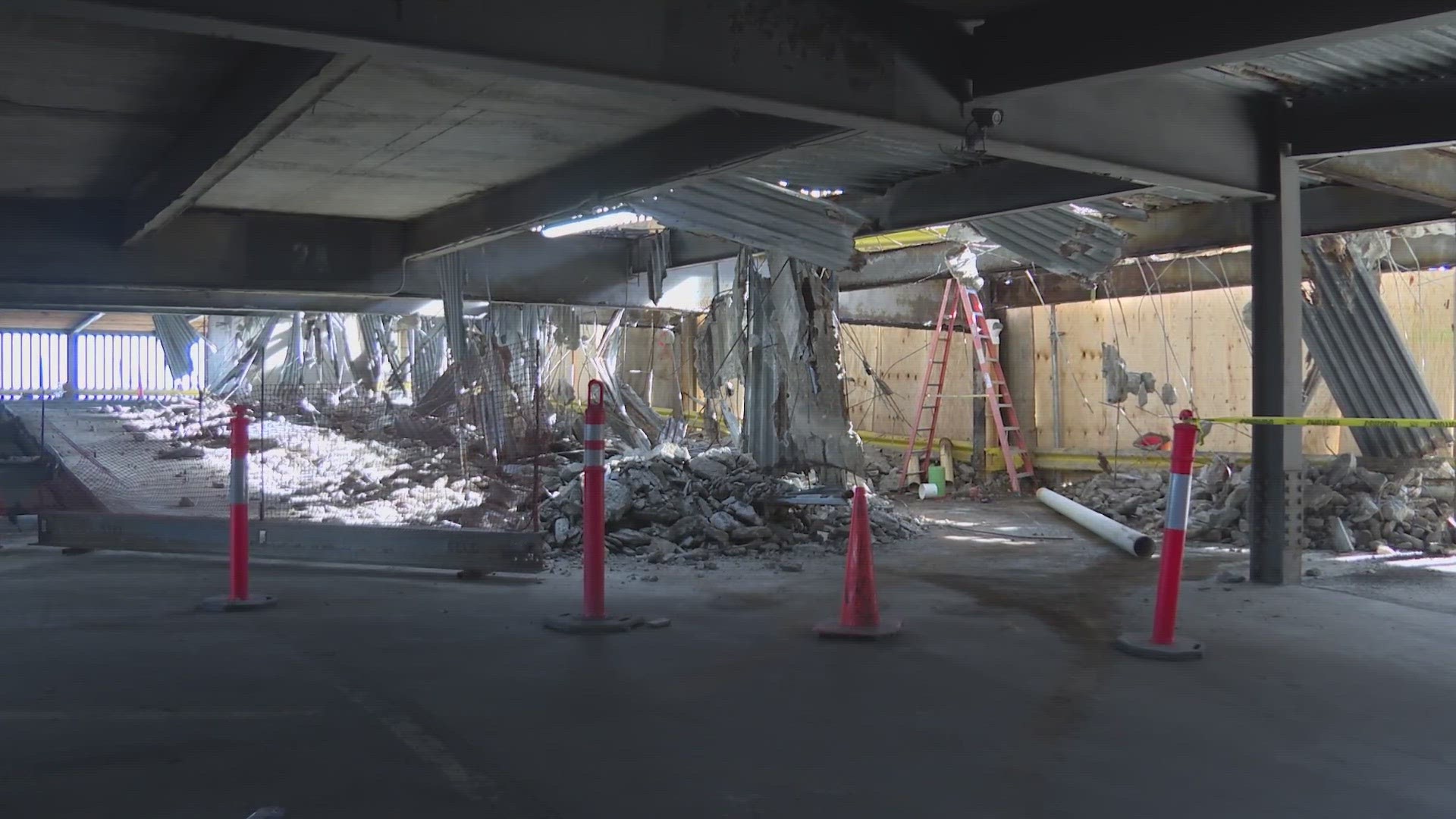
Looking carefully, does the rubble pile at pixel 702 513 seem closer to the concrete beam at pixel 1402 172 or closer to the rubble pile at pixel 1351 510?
the rubble pile at pixel 1351 510

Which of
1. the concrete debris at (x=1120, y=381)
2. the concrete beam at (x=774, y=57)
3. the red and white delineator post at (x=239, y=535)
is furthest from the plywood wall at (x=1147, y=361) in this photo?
the red and white delineator post at (x=239, y=535)

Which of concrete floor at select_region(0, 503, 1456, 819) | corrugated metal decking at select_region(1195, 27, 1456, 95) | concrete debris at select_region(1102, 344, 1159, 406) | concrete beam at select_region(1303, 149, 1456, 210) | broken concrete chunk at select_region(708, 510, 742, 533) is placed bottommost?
concrete floor at select_region(0, 503, 1456, 819)

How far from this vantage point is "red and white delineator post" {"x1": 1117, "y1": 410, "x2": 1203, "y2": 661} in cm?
567

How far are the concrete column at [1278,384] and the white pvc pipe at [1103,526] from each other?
5.34 ft

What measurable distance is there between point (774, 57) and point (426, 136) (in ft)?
10.2

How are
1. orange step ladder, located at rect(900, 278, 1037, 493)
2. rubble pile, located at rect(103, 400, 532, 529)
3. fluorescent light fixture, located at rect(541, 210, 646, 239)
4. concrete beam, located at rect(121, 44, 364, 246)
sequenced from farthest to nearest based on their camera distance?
orange step ladder, located at rect(900, 278, 1037, 493) → rubble pile, located at rect(103, 400, 532, 529) → fluorescent light fixture, located at rect(541, 210, 646, 239) → concrete beam, located at rect(121, 44, 364, 246)

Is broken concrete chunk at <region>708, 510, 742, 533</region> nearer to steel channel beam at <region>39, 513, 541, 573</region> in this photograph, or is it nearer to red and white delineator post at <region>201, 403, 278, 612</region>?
steel channel beam at <region>39, 513, 541, 573</region>

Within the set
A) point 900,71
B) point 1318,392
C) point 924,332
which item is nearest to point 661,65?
point 900,71

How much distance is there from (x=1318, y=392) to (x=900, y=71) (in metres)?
9.43

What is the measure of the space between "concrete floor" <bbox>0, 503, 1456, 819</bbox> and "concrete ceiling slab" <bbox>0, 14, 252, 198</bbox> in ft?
10.1

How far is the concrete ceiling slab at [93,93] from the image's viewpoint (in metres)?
5.54

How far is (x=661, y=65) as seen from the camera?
5098 mm

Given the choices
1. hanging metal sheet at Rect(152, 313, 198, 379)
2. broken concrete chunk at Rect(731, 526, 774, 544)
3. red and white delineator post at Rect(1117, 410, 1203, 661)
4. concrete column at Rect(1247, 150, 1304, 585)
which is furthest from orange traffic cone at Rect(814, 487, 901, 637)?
hanging metal sheet at Rect(152, 313, 198, 379)

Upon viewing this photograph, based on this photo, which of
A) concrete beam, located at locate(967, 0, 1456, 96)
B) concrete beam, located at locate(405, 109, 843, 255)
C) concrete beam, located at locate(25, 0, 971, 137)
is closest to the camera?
concrete beam, located at locate(25, 0, 971, 137)
